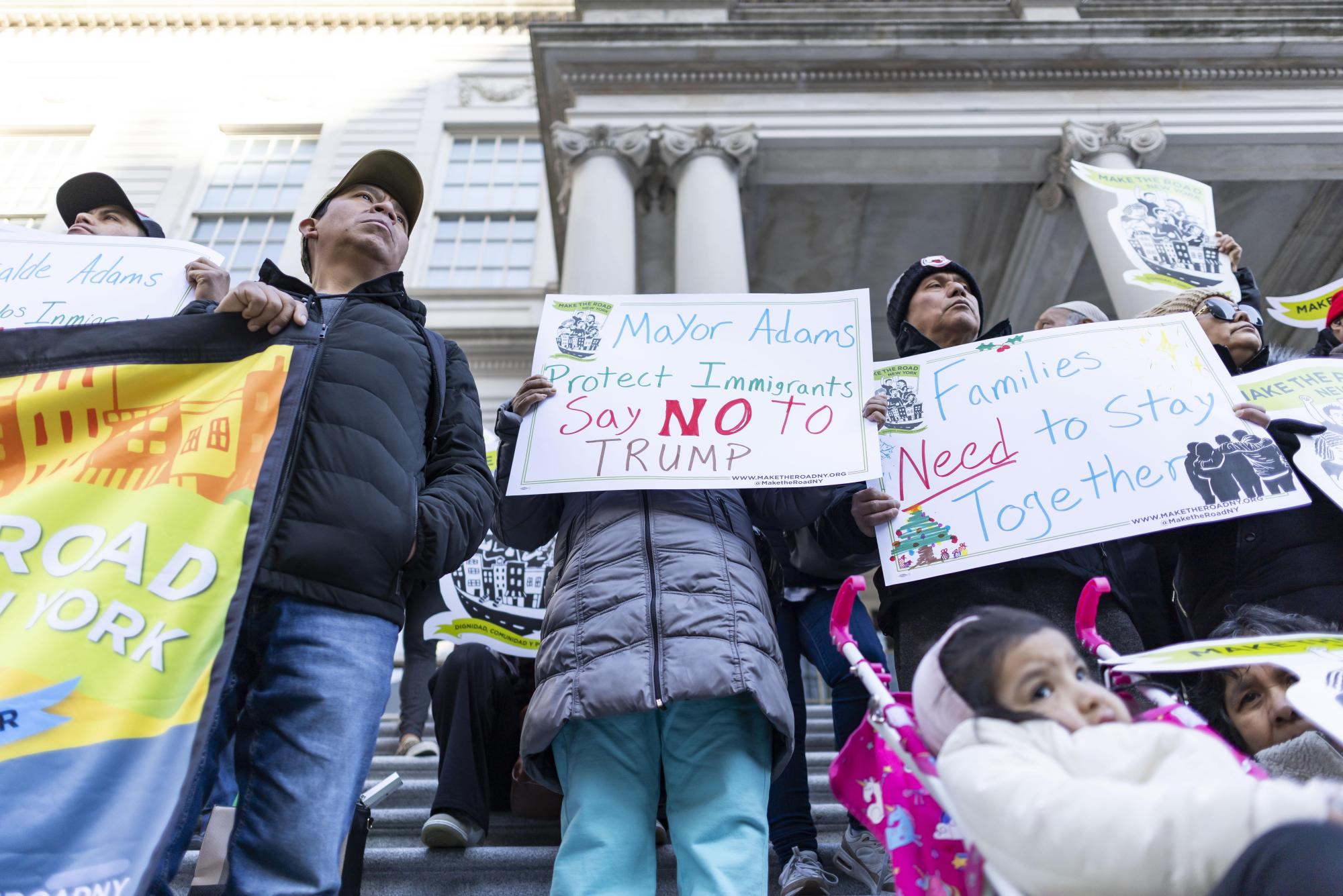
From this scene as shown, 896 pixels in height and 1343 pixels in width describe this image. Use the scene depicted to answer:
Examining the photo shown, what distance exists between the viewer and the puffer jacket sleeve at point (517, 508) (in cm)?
288

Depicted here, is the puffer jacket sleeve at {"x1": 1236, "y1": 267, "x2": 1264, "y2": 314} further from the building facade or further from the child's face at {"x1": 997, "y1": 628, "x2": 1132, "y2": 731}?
the building facade

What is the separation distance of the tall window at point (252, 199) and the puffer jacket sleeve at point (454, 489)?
1262 cm

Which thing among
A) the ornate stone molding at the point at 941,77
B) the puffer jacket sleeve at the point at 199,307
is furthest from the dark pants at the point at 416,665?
the ornate stone molding at the point at 941,77

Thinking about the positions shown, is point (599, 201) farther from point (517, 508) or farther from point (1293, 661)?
point (1293, 661)

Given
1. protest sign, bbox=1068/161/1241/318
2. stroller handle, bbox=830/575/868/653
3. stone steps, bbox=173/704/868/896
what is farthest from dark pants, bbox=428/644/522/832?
protest sign, bbox=1068/161/1241/318

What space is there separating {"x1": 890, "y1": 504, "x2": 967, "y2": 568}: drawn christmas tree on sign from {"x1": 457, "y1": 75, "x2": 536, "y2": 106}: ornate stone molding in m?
14.4

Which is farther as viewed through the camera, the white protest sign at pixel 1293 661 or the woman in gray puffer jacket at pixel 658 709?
the woman in gray puffer jacket at pixel 658 709

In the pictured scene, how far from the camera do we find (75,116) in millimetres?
15609

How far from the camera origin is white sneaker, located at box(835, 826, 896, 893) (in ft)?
8.82

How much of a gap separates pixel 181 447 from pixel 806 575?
210 centimetres

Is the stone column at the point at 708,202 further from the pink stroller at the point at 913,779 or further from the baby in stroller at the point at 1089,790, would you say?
the baby in stroller at the point at 1089,790

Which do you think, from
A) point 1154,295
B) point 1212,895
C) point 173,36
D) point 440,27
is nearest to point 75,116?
point 173,36

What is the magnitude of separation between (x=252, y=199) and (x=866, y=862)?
49.4 feet

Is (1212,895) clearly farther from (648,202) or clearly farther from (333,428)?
(648,202)
